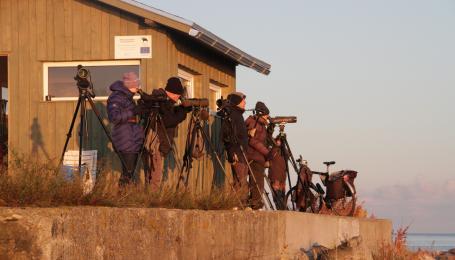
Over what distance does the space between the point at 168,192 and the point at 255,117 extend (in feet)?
16.5

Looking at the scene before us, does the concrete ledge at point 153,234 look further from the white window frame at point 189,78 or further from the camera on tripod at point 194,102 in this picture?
the white window frame at point 189,78

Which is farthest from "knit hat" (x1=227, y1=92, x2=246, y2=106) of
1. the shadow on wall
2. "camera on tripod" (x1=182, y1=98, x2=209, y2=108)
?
the shadow on wall

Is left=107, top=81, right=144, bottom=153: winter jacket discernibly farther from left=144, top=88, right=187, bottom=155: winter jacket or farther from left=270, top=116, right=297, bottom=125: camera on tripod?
left=270, top=116, right=297, bottom=125: camera on tripod

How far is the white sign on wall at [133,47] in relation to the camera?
14969 mm

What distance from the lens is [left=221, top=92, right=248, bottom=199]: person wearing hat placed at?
13227 mm

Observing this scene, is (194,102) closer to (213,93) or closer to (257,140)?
(257,140)

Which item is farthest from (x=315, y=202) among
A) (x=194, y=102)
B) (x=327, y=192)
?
(x=194, y=102)

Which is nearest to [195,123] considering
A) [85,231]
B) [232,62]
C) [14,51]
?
[14,51]

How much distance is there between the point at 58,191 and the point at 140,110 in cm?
447

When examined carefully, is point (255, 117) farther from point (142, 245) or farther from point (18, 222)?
point (18, 222)

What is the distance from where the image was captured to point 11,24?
15414 millimetres

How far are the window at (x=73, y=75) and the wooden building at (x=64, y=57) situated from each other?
0.05ft

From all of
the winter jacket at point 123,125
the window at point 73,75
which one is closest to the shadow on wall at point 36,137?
the window at point 73,75

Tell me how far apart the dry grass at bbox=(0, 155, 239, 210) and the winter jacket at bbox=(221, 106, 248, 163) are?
3605 millimetres
